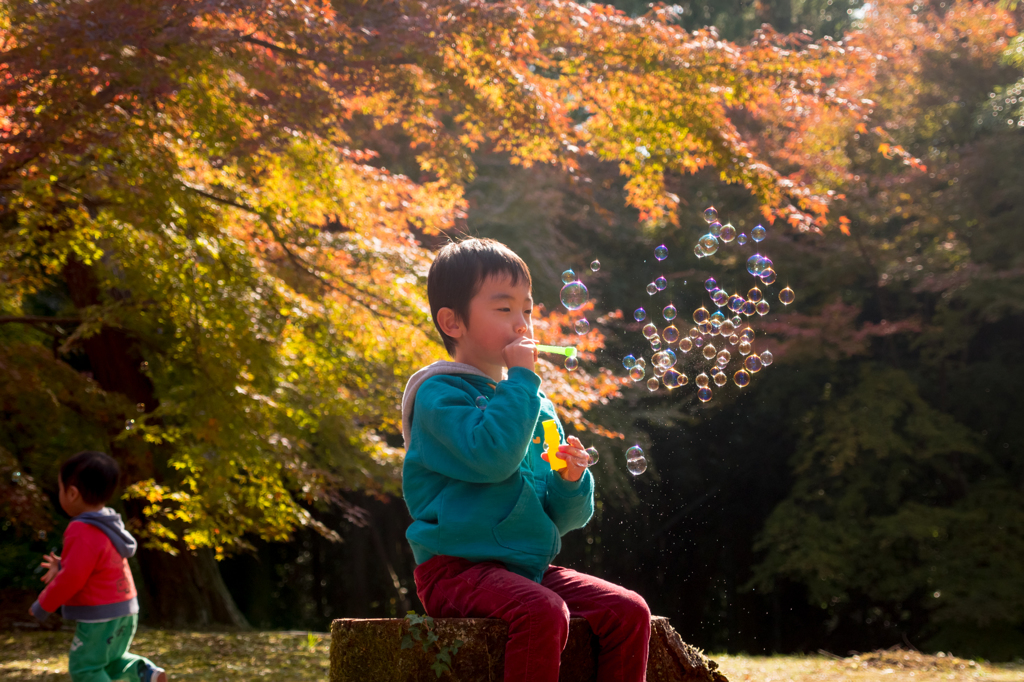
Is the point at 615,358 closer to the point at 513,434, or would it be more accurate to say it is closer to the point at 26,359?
the point at 26,359

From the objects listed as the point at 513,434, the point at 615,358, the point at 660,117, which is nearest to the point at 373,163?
the point at 615,358

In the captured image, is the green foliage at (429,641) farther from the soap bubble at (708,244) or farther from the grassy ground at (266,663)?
the grassy ground at (266,663)

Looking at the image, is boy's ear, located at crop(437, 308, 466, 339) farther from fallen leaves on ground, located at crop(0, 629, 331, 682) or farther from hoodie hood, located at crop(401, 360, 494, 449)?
fallen leaves on ground, located at crop(0, 629, 331, 682)

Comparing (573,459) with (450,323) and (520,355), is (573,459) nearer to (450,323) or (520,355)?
(520,355)

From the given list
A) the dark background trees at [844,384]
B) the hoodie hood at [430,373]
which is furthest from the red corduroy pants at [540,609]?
the dark background trees at [844,384]

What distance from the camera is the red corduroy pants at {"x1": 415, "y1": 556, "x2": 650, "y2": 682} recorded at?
6.76 ft

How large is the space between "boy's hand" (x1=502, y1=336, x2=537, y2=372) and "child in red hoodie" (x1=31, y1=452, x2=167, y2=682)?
2452 mm

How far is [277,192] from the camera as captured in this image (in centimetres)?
598

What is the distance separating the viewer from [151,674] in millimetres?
3980

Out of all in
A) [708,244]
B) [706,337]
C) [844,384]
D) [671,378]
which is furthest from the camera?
[844,384]

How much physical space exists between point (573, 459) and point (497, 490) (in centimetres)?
20

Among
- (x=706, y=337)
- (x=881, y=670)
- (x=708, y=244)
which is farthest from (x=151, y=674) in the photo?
(x=881, y=670)

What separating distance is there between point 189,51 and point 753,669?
5238mm

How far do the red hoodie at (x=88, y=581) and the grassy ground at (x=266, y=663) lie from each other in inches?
Result: 86.2
